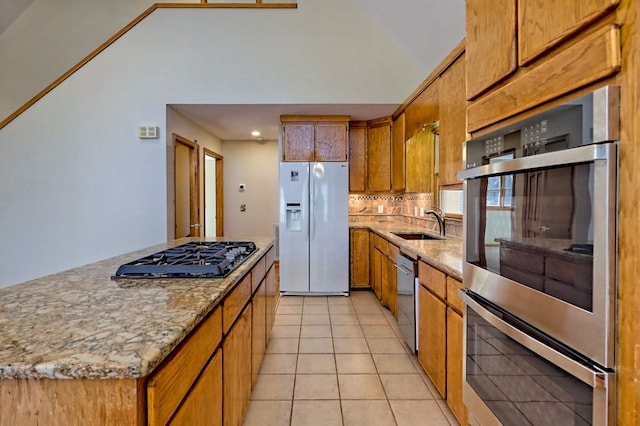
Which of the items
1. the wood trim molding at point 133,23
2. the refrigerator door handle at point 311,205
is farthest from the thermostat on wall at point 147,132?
the refrigerator door handle at point 311,205

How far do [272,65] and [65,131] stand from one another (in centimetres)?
251

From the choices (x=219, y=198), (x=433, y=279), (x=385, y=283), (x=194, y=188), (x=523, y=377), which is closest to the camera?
(x=523, y=377)

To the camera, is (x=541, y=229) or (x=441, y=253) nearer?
(x=541, y=229)

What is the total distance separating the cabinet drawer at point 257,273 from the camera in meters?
2.00

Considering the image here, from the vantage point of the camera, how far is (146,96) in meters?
3.70

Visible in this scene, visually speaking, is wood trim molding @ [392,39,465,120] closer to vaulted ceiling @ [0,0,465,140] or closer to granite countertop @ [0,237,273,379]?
vaulted ceiling @ [0,0,465,140]

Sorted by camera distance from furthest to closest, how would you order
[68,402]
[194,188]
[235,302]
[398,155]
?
[194,188], [398,155], [235,302], [68,402]

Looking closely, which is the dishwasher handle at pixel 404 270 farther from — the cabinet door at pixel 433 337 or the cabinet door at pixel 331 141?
the cabinet door at pixel 331 141

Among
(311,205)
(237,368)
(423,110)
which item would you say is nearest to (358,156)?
(311,205)

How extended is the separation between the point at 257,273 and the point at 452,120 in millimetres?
1750

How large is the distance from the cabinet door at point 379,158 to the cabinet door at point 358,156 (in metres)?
0.06

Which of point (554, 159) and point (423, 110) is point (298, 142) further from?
point (554, 159)

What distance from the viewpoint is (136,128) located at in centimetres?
371

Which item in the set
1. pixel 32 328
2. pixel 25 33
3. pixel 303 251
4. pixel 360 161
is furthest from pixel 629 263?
pixel 25 33
